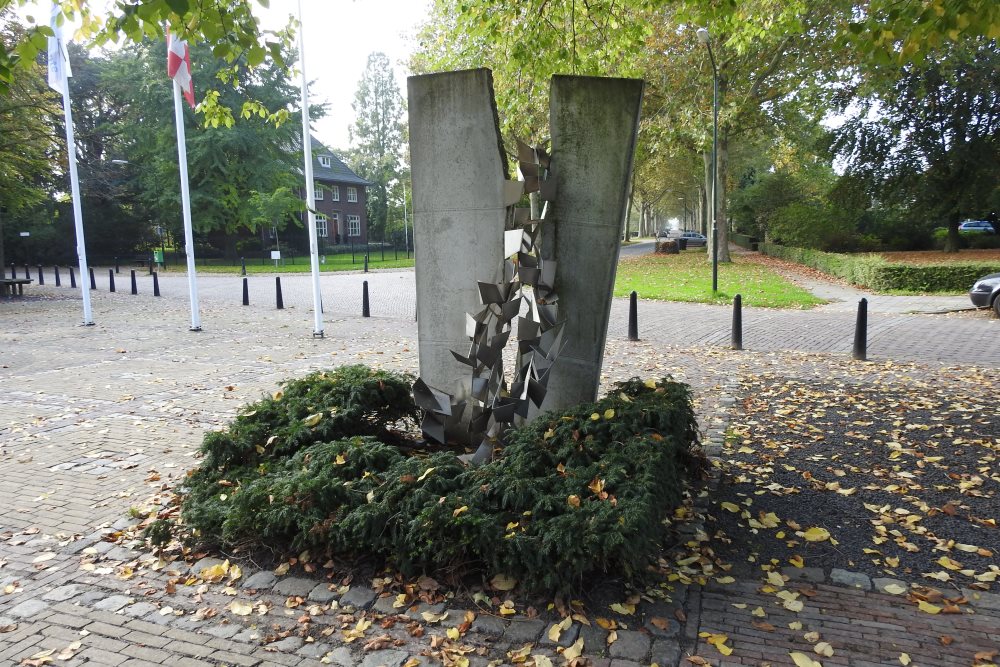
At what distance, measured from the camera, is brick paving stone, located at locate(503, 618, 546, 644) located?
3262 mm

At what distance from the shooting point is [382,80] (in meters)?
73.8

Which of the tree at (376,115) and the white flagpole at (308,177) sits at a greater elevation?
the tree at (376,115)

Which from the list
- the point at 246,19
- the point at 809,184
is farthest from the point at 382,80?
the point at 246,19

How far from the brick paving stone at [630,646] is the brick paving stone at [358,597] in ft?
4.17

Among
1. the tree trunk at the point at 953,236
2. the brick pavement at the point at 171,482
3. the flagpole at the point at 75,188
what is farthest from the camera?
the tree trunk at the point at 953,236

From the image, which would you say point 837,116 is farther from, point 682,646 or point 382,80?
point 382,80

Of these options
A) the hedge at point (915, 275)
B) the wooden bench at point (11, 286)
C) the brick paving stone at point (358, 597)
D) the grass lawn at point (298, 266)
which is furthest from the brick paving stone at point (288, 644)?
the grass lawn at point (298, 266)

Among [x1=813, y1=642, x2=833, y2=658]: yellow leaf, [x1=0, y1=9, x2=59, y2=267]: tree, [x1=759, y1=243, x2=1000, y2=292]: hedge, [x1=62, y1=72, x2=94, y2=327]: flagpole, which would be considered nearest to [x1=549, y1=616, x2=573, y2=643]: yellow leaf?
[x1=813, y1=642, x2=833, y2=658]: yellow leaf

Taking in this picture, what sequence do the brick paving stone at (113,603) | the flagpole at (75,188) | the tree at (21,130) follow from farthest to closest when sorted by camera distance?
the tree at (21,130)
the flagpole at (75,188)
the brick paving stone at (113,603)

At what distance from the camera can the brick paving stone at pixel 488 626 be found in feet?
10.9

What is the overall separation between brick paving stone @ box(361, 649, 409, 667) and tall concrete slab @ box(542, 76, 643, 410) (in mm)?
2885

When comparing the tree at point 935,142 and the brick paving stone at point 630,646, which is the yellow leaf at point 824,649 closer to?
the brick paving stone at point 630,646

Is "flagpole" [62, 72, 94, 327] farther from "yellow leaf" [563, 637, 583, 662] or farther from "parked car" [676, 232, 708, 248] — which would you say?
"parked car" [676, 232, 708, 248]

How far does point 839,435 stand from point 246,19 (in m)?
6.23
